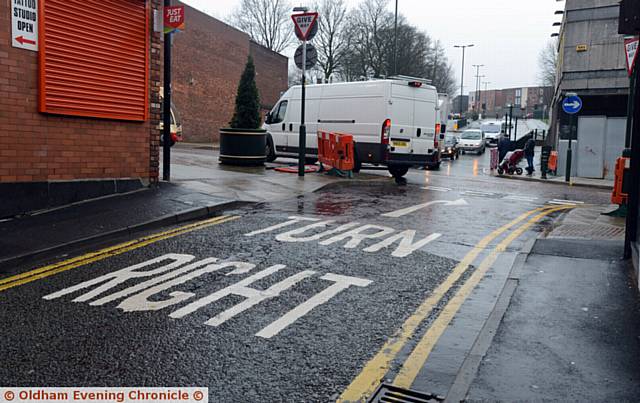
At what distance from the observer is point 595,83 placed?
25312 millimetres

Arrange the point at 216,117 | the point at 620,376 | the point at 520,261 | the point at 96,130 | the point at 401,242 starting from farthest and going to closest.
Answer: the point at 216,117, the point at 96,130, the point at 401,242, the point at 520,261, the point at 620,376

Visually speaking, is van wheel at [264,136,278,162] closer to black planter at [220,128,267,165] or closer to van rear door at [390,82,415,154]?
black planter at [220,128,267,165]

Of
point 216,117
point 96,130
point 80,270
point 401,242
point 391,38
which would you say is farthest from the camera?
point 391,38

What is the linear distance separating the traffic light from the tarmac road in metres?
2.95

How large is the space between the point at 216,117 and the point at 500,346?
1553 inches

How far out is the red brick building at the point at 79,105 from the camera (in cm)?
859

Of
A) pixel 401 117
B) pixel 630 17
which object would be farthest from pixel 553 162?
pixel 630 17

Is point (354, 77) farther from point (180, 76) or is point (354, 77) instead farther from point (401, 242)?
point (401, 242)

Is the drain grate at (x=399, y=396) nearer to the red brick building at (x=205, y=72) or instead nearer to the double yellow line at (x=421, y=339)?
the double yellow line at (x=421, y=339)

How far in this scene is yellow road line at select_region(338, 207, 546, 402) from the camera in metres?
3.62

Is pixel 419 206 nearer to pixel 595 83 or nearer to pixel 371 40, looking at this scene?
pixel 595 83

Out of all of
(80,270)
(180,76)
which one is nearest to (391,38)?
(180,76)

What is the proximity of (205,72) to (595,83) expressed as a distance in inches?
951

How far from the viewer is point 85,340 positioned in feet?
14.2
